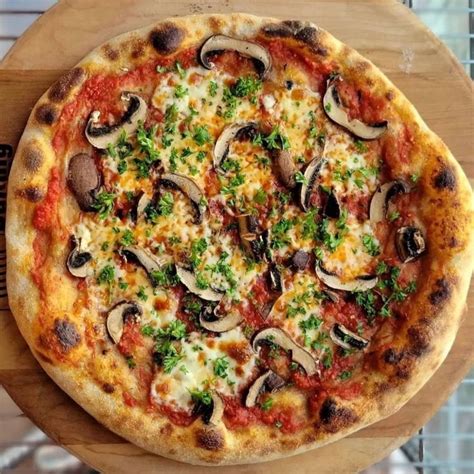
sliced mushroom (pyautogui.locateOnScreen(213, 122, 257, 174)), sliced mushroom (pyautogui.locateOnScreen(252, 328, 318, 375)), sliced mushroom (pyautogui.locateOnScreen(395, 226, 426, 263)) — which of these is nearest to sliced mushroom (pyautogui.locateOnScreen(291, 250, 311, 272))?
sliced mushroom (pyautogui.locateOnScreen(252, 328, 318, 375))

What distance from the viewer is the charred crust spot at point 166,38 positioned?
156 inches

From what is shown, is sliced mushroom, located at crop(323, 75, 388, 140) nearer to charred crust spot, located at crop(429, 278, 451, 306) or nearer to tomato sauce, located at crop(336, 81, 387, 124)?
tomato sauce, located at crop(336, 81, 387, 124)

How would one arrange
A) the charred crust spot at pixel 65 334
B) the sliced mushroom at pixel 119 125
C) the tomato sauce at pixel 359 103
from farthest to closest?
the tomato sauce at pixel 359 103
the sliced mushroom at pixel 119 125
the charred crust spot at pixel 65 334

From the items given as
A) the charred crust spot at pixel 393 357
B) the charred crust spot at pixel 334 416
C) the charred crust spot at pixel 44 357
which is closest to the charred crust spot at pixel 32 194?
the charred crust spot at pixel 44 357

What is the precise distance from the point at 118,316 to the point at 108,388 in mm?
362

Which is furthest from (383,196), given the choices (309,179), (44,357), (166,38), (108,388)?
(44,357)

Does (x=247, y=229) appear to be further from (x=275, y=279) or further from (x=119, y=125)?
(x=119, y=125)

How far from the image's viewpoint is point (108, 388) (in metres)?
3.89

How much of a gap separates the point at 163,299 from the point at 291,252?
0.70m

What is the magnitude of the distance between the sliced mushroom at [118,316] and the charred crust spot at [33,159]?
81cm

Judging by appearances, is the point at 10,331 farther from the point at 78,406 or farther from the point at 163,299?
the point at 163,299

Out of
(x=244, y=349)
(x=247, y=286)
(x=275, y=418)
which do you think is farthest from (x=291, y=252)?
(x=275, y=418)

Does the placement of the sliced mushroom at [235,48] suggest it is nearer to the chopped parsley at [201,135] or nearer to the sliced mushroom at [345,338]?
the chopped parsley at [201,135]

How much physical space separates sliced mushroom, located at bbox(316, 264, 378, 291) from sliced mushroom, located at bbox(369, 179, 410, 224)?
1.01ft
